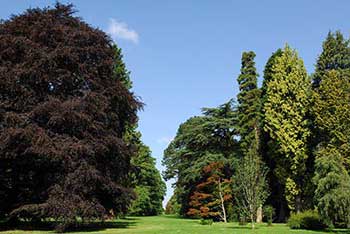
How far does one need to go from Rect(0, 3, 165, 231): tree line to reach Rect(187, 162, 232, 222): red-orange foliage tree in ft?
55.0

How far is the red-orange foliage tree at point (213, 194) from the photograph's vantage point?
4403cm

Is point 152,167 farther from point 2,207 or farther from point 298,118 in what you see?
point 2,207

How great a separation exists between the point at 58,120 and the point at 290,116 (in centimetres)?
2405

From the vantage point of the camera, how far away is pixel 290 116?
40.0 meters

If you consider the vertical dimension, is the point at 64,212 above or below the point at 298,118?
below

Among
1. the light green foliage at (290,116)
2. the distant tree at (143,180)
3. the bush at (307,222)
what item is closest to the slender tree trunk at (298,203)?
the light green foliage at (290,116)

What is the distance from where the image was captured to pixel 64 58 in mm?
26281

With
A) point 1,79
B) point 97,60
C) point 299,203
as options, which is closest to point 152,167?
point 299,203

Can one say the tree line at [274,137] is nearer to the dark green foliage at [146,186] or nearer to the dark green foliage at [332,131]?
the dark green foliage at [332,131]

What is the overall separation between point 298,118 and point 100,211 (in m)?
22.9

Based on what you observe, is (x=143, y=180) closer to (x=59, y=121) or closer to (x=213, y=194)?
(x=213, y=194)

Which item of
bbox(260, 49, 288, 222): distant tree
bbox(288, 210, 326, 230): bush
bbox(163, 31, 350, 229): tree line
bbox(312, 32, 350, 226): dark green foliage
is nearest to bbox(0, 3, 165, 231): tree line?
bbox(163, 31, 350, 229): tree line

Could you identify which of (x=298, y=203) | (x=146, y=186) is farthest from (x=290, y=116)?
(x=146, y=186)

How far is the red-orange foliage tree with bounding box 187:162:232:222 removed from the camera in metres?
44.0
